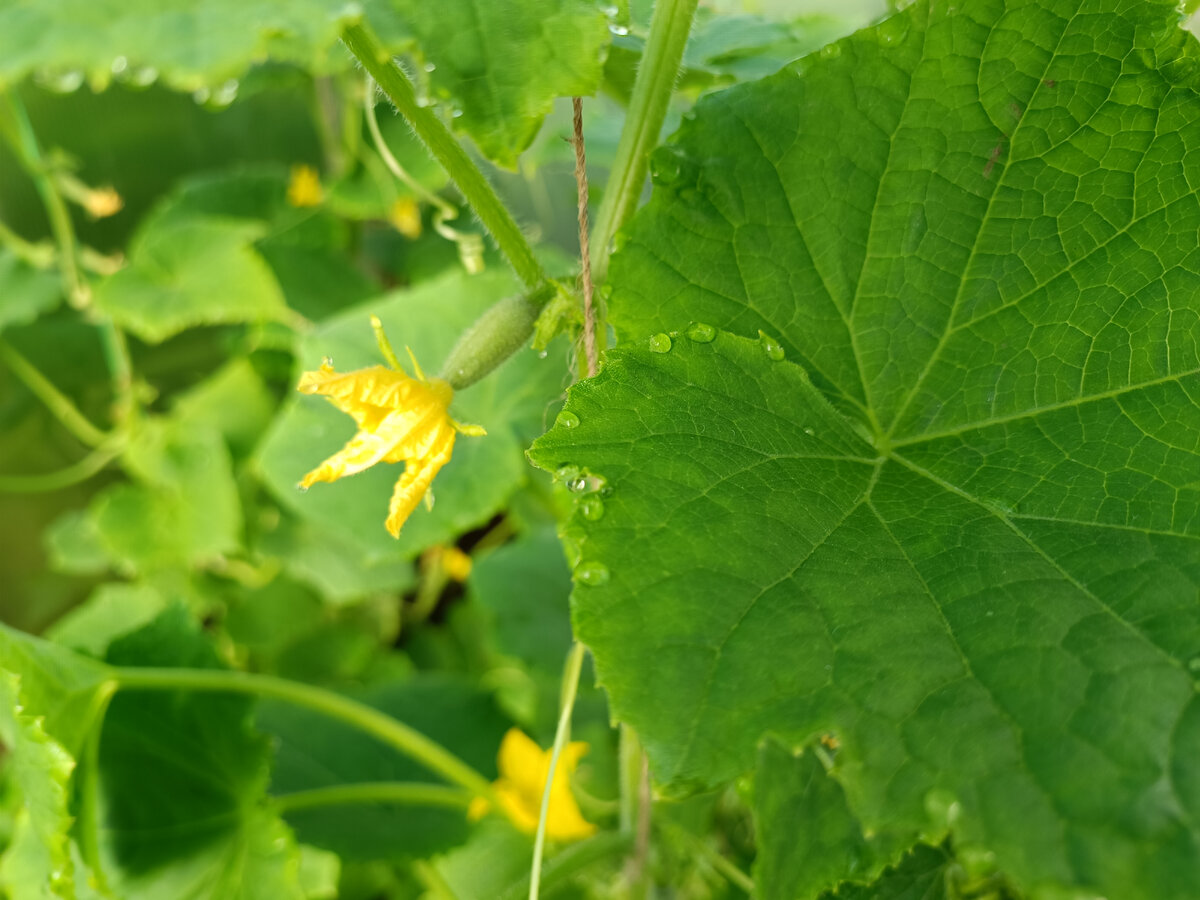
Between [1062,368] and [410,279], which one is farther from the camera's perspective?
[410,279]

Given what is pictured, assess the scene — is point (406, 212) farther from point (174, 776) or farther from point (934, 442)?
point (934, 442)

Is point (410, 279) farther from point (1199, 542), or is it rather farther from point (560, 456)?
Result: point (1199, 542)

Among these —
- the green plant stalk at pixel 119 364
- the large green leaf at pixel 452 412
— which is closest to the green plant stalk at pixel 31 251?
the green plant stalk at pixel 119 364

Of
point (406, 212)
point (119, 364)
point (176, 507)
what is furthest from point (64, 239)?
point (406, 212)

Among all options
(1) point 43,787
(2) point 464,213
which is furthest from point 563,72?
(2) point 464,213

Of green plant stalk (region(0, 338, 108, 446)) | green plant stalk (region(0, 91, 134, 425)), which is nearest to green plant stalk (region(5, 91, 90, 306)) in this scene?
green plant stalk (region(0, 91, 134, 425))

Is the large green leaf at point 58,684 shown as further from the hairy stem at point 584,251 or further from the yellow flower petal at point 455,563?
the yellow flower petal at point 455,563
